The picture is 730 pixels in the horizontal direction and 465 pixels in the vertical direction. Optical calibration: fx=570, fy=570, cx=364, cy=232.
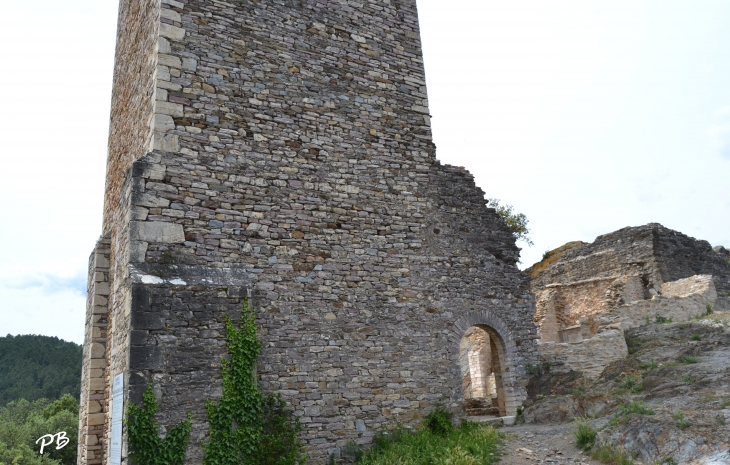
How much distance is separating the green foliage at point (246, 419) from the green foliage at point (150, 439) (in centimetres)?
37

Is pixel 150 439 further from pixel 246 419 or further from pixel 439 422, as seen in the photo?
pixel 439 422

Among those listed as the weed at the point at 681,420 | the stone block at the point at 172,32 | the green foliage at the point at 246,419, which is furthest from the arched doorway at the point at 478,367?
the stone block at the point at 172,32

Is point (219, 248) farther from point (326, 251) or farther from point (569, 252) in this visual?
point (569, 252)

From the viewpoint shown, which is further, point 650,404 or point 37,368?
point 37,368

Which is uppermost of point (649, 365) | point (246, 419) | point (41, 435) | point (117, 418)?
point (649, 365)

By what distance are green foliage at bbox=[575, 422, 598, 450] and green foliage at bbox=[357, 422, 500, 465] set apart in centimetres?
116

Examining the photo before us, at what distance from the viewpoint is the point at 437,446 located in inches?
335

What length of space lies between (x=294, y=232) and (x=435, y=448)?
3961 mm

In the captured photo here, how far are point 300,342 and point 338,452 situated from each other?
5.79ft

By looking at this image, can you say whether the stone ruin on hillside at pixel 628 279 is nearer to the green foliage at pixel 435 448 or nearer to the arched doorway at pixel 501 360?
the arched doorway at pixel 501 360

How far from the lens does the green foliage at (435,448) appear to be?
7.88 m

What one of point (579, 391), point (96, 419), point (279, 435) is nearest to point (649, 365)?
point (579, 391)

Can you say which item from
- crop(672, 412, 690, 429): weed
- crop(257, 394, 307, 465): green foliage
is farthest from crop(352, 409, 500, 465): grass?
crop(672, 412, 690, 429): weed

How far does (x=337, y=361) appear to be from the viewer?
9.09 meters
